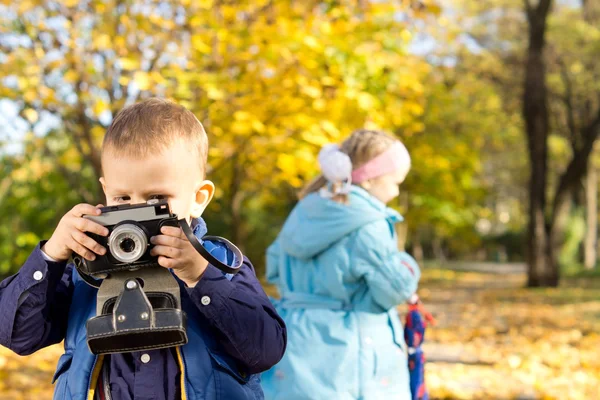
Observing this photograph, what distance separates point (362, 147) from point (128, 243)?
7.48 feet

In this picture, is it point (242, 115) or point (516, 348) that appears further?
point (516, 348)

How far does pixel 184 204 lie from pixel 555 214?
16896 mm

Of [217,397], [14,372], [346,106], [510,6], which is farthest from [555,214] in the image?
[217,397]

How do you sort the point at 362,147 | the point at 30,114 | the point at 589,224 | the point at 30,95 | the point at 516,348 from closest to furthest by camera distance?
the point at 362,147 → the point at 30,95 → the point at 30,114 → the point at 516,348 → the point at 589,224

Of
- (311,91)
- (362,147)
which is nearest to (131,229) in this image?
(362,147)

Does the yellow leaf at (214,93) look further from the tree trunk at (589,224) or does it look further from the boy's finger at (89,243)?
the tree trunk at (589,224)

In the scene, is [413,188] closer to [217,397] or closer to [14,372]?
[14,372]

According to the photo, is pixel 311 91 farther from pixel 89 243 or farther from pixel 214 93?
pixel 89 243

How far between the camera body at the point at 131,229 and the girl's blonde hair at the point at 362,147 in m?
2.03

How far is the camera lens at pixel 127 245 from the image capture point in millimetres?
1688

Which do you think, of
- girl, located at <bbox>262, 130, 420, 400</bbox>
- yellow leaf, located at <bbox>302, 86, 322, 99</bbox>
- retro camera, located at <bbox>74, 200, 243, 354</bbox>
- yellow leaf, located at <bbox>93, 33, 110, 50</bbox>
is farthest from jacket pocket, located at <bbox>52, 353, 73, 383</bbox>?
yellow leaf, located at <bbox>93, 33, 110, 50</bbox>

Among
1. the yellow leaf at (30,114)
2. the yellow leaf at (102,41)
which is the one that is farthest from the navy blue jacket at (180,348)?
the yellow leaf at (30,114)

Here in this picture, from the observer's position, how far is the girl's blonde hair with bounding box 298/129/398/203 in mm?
3791

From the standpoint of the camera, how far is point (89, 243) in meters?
1.69
